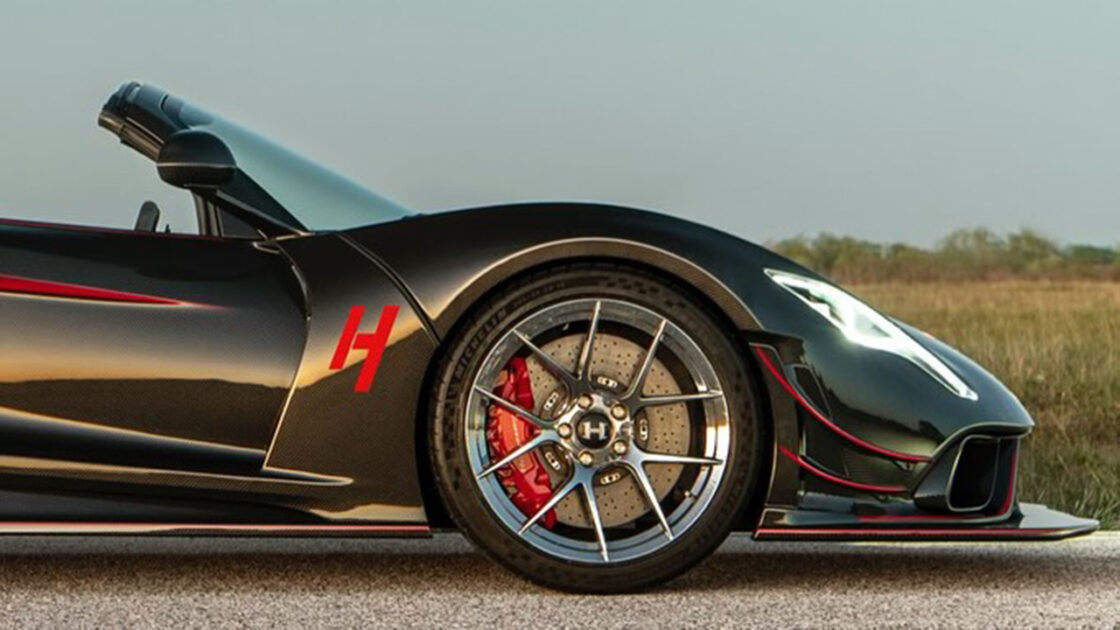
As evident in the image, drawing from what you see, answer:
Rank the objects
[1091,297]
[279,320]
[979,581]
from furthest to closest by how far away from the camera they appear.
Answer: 1. [1091,297]
2. [979,581]
3. [279,320]

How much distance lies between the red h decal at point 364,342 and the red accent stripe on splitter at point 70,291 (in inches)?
16.6

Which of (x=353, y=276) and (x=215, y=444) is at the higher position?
(x=353, y=276)

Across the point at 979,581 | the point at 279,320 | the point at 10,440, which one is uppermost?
the point at 279,320

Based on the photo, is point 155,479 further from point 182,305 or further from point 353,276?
point 353,276

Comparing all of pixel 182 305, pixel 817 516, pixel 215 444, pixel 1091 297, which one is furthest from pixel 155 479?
pixel 1091 297

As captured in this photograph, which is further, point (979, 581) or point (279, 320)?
point (979, 581)

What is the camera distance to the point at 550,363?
4.36m

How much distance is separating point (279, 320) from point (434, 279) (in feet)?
1.34

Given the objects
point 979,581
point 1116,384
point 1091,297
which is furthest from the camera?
point 1091,297

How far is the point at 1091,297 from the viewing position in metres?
26.7

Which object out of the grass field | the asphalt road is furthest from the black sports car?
the grass field

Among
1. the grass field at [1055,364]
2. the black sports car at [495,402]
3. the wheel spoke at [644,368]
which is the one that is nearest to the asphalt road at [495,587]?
the black sports car at [495,402]

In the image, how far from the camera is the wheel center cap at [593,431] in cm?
434

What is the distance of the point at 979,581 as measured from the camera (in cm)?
475
